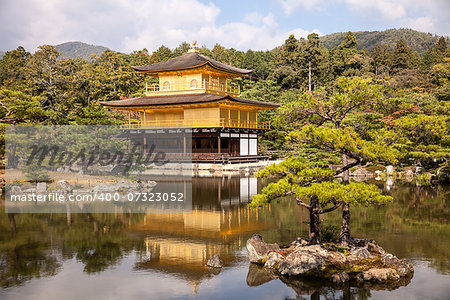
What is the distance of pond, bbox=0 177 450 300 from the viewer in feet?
30.2

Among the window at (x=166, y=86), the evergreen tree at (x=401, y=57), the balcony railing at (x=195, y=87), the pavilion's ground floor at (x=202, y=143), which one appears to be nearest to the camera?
the pavilion's ground floor at (x=202, y=143)

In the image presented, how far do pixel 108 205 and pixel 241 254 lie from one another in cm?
977

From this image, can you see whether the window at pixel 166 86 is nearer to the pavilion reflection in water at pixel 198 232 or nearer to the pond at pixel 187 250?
the pavilion reflection in water at pixel 198 232

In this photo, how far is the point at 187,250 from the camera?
12.0m

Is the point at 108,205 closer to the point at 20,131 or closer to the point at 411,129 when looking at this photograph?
the point at 20,131

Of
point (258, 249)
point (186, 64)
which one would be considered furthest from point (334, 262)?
point (186, 64)

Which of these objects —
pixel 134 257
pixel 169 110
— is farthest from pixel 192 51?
pixel 134 257

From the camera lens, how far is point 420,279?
32.1 ft

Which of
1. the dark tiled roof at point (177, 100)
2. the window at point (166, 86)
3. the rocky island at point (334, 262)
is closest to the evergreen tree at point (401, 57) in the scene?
the dark tiled roof at point (177, 100)

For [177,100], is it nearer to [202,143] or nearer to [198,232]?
[202,143]

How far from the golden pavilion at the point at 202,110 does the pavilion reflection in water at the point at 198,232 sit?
15244mm

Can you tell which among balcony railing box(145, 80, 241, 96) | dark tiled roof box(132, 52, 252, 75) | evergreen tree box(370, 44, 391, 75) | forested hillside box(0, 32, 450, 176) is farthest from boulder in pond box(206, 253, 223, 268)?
evergreen tree box(370, 44, 391, 75)

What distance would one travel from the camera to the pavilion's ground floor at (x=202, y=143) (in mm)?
35625

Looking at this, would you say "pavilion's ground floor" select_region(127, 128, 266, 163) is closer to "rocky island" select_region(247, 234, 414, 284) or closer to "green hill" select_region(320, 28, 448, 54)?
"rocky island" select_region(247, 234, 414, 284)
